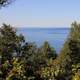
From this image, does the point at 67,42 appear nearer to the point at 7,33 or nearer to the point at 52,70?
the point at 7,33

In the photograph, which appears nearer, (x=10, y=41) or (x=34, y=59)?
(x=34, y=59)

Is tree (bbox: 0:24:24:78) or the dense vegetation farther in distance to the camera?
tree (bbox: 0:24:24:78)

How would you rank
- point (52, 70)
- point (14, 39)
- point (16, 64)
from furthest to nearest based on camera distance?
point (14, 39) → point (52, 70) → point (16, 64)

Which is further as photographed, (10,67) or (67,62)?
(67,62)

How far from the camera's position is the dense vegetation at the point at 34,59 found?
63.7 ft

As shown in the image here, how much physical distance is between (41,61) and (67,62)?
4.60 m

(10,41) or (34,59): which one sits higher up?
(10,41)

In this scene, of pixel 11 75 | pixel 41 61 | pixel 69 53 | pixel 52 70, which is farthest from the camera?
pixel 69 53

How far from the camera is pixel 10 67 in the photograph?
65.7 ft

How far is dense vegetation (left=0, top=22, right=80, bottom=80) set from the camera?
19.4 m

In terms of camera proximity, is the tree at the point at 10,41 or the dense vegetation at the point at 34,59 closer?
the dense vegetation at the point at 34,59

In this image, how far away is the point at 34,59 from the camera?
110 ft

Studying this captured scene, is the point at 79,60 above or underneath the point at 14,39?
underneath

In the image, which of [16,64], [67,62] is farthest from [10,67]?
[67,62]
